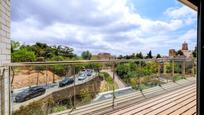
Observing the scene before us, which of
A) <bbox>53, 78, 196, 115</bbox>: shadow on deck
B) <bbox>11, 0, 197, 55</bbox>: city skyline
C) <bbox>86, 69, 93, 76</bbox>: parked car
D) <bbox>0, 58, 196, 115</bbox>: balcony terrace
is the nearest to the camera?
<bbox>0, 58, 196, 115</bbox>: balcony terrace

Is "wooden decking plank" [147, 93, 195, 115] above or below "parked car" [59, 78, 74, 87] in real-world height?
below

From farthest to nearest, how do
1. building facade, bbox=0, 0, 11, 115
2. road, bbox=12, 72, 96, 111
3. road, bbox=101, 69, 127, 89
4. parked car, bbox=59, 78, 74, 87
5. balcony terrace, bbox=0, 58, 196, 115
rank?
road, bbox=101, 69, 127, 89 → parked car, bbox=59, 78, 74, 87 → balcony terrace, bbox=0, 58, 196, 115 → road, bbox=12, 72, 96, 111 → building facade, bbox=0, 0, 11, 115

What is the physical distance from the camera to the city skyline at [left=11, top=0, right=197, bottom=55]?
18750 mm

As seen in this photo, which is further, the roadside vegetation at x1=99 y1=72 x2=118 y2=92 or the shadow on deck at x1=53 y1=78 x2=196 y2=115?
the roadside vegetation at x1=99 y1=72 x2=118 y2=92

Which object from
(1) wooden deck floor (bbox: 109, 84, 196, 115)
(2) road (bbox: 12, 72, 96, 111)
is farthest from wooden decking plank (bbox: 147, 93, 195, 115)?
(2) road (bbox: 12, 72, 96, 111)

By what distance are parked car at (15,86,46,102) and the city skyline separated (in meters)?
13.8

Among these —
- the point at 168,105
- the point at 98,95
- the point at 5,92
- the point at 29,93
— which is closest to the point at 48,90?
the point at 29,93

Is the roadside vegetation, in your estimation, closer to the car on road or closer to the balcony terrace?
the balcony terrace

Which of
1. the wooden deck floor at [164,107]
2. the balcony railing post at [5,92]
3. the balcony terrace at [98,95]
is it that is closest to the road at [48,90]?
the balcony terrace at [98,95]

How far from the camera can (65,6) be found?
18.9 m

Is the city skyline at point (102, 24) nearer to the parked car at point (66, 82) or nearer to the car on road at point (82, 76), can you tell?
the car on road at point (82, 76)

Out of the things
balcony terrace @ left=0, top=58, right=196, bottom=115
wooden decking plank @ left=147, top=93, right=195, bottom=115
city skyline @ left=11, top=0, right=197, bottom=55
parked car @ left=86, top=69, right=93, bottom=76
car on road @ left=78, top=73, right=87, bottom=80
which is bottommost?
wooden decking plank @ left=147, top=93, right=195, bottom=115

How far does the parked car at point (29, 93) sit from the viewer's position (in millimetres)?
3543

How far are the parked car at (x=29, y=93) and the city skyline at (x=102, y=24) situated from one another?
13.8m
